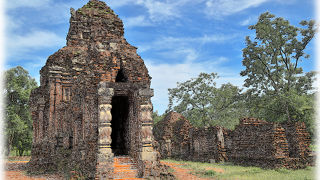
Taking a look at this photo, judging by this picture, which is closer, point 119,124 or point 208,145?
point 119,124

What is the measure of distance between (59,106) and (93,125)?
5418 millimetres

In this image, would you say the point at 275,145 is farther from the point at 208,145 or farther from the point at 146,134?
the point at 146,134

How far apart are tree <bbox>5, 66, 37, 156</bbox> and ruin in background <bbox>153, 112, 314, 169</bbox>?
16.4 metres

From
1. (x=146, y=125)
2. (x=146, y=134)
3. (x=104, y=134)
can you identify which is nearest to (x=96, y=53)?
(x=104, y=134)

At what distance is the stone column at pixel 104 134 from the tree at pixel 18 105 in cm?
1985

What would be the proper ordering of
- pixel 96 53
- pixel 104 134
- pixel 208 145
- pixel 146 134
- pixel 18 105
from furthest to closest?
pixel 18 105, pixel 208 145, pixel 96 53, pixel 146 134, pixel 104 134

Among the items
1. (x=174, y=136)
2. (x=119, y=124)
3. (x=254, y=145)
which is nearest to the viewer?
(x=119, y=124)

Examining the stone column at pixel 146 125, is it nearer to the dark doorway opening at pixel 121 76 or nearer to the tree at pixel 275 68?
the dark doorway opening at pixel 121 76

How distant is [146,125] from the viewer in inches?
372

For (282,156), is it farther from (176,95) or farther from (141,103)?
(176,95)

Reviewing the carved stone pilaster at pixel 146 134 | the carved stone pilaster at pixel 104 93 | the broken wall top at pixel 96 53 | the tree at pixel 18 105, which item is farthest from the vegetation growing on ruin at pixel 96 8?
the tree at pixel 18 105

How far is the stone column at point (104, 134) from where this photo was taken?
28.7ft

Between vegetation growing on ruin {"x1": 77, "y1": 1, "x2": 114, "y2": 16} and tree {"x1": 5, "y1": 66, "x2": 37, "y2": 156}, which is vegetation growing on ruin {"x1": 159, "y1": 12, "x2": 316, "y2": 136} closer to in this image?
vegetation growing on ruin {"x1": 77, "y1": 1, "x2": 114, "y2": 16}

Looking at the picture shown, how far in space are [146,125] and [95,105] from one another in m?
2.02
